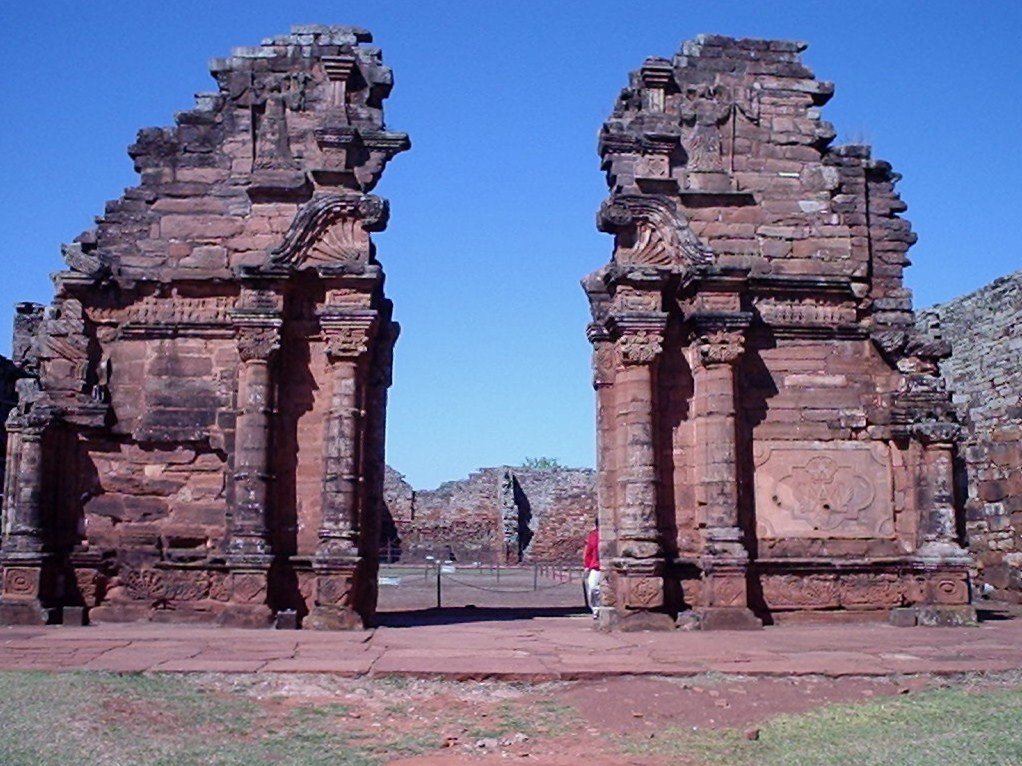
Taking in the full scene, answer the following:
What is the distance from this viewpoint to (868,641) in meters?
9.84

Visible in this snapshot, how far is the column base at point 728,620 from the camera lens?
11.3m

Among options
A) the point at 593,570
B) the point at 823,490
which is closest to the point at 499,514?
the point at 593,570

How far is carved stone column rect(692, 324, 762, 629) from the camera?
1148 cm

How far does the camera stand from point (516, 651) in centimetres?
906

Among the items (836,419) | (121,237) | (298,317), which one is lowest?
(836,419)

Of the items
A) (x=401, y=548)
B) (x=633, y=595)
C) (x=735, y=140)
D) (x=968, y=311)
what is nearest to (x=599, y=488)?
(x=633, y=595)

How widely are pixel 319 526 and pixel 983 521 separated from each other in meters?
11.5

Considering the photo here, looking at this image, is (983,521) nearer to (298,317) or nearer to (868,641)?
(868,641)

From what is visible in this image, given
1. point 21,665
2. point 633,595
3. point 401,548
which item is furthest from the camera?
point 401,548

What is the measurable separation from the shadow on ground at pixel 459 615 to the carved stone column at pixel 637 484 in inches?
80.6

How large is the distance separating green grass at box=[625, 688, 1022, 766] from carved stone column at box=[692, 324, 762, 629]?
4640 millimetres

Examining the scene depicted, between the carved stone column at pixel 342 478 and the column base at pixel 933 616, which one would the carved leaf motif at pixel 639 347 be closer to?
the carved stone column at pixel 342 478

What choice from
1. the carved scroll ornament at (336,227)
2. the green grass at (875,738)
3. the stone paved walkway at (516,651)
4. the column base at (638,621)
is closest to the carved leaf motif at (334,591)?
the stone paved walkway at (516,651)

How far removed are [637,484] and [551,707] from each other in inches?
202
